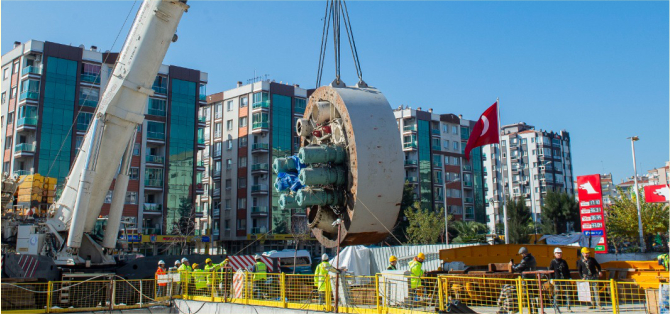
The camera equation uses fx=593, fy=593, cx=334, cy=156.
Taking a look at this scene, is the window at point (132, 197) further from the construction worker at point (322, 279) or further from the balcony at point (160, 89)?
the construction worker at point (322, 279)

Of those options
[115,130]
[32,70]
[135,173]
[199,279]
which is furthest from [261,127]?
[199,279]

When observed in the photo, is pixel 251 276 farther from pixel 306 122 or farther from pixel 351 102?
pixel 351 102

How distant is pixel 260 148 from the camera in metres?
65.2

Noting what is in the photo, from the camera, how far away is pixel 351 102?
48.4 feet

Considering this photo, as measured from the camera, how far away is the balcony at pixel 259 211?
6431cm

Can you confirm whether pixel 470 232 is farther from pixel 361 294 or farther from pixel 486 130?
pixel 361 294

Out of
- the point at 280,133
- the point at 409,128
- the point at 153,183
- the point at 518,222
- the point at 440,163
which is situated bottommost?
the point at 518,222

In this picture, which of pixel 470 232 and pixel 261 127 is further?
pixel 261 127

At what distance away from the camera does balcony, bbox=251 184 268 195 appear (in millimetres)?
64688

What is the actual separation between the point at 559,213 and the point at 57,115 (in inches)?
2012

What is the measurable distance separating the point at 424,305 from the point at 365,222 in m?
2.84

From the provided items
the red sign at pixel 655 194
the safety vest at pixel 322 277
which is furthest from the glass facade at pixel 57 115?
the red sign at pixel 655 194

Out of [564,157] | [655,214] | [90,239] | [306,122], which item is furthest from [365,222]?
[564,157]

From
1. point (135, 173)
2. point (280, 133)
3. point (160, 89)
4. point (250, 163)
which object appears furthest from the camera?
point (280, 133)
